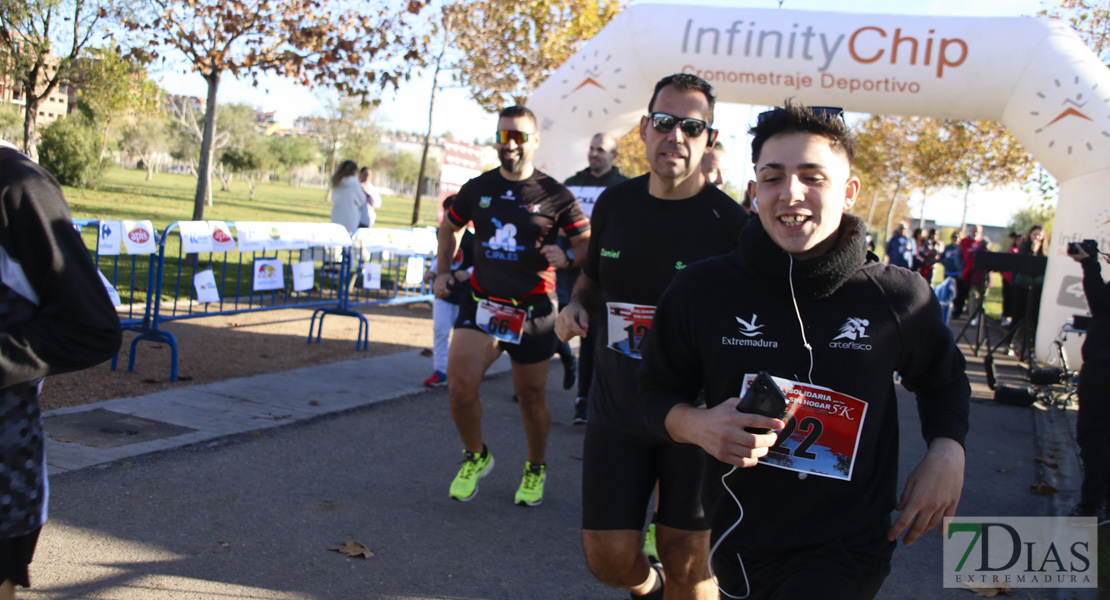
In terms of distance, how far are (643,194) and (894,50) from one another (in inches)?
293

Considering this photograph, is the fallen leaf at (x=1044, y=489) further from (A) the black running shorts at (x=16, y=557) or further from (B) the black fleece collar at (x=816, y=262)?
(A) the black running shorts at (x=16, y=557)

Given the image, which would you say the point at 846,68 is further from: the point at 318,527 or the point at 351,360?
the point at 318,527

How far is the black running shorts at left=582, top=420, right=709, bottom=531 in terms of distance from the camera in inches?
123

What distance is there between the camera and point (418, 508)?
4875mm

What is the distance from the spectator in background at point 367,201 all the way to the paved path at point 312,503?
23.1 feet

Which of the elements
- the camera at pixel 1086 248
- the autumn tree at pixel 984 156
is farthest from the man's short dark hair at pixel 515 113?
the autumn tree at pixel 984 156

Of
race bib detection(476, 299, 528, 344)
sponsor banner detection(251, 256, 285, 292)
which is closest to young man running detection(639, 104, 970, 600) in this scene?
race bib detection(476, 299, 528, 344)

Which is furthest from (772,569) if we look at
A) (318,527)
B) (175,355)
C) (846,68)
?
(846,68)

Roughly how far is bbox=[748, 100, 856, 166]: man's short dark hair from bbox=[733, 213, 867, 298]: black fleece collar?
18cm

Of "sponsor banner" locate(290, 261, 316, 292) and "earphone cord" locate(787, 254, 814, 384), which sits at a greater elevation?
"earphone cord" locate(787, 254, 814, 384)

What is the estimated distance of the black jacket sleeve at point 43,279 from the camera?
6.41 feet

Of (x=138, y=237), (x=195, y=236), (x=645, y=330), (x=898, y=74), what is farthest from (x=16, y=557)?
(x=898, y=74)

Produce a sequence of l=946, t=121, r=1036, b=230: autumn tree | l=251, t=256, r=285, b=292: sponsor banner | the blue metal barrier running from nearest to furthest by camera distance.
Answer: the blue metal barrier, l=251, t=256, r=285, b=292: sponsor banner, l=946, t=121, r=1036, b=230: autumn tree

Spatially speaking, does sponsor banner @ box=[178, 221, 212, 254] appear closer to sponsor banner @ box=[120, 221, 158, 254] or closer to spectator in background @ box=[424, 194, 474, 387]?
sponsor banner @ box=[120, 221, 158, 254]
